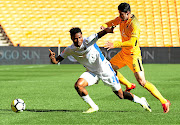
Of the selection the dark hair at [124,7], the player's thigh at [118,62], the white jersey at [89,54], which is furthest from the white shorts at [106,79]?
the dark hair at [124,7]

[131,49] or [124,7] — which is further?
[131,49]

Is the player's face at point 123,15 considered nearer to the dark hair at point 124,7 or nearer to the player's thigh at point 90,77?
the dark hair at point 124,7

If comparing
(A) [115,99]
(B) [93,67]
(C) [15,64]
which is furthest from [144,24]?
(B) [93,67]

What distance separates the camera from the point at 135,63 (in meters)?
7.62

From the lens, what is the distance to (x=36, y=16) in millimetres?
33312

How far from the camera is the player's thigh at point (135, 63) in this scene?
7.55 meters

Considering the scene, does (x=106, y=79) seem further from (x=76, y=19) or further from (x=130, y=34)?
(x=76, y=19)

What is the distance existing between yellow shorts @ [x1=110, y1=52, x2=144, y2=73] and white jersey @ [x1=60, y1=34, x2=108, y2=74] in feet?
2.68

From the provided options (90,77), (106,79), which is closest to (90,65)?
(90,77)

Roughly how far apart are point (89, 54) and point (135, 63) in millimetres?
1195

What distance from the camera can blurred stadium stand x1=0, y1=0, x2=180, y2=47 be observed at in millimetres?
32250

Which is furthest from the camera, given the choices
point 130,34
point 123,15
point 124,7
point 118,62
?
point 118,62

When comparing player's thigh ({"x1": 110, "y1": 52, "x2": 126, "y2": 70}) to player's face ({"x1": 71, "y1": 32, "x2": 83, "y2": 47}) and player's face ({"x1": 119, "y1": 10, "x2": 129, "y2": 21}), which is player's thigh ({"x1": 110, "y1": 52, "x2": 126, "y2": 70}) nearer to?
player's face ({"x1": 119, "y1": 10, "x2": 129, "y2": 21})

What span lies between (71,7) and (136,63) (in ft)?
87.9
